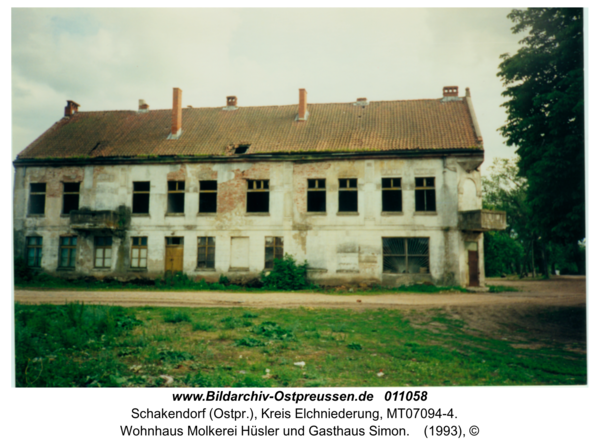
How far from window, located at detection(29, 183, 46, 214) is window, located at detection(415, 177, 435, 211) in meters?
13.9

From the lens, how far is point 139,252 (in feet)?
50.2

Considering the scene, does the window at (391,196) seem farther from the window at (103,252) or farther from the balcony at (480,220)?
the window at (103,252)

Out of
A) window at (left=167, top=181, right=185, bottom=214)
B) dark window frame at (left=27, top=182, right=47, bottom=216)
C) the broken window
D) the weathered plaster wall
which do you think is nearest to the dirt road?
dark window frame at (left=27, top=182, right=47, bottom=216)

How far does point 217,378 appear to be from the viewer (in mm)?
5289

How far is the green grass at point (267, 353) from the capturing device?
5.38 meters

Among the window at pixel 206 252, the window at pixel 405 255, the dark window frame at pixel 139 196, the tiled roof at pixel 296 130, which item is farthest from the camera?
the window at pixel 206 252

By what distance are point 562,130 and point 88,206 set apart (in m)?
13.8

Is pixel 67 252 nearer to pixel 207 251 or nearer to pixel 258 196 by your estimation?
pixel 207 251

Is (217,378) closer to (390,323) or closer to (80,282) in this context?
(390,323)

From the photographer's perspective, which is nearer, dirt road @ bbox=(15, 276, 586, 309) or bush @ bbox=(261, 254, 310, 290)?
dirt road @ bbox=(15, 276, 586, 309)

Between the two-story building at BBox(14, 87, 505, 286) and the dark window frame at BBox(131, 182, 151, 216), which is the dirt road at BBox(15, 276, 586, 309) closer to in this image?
the two-story building at BBox(14, 87, 505, 286)

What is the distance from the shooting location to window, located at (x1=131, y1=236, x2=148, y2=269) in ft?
49.5

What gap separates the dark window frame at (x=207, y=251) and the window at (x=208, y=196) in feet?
4.25

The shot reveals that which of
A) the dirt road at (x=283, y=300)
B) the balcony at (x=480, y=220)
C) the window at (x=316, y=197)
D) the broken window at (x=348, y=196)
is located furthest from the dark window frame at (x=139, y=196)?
A: the balcony at (x=480, y=220)
